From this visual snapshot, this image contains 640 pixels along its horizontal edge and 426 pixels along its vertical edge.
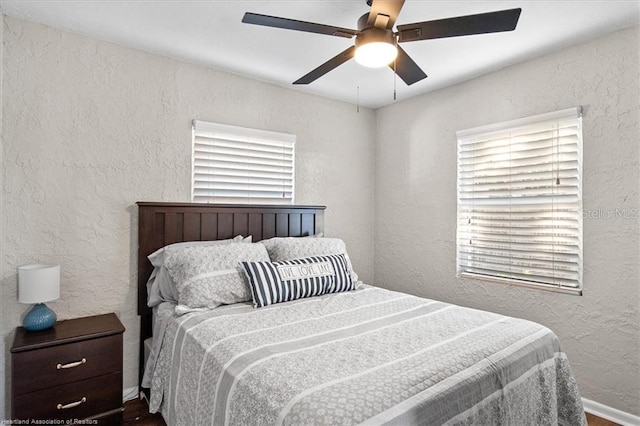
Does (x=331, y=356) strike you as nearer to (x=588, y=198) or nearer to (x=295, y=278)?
(x=295, y=278)

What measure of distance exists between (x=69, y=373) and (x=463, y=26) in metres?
2.73

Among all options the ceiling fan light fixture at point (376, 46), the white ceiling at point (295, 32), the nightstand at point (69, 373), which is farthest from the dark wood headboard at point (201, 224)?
the ceiling fan light fixture at point (376, 46)

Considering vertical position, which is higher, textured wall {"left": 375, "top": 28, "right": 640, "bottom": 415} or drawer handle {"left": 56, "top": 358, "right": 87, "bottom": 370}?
textured wall {"left": 375, "top": 28, "right": 640, "bottom": 415}

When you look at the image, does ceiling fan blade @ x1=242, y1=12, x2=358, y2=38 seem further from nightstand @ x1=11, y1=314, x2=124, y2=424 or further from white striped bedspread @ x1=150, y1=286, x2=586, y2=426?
nightstand @ x1=11, y1=314, x2=124, y2=424

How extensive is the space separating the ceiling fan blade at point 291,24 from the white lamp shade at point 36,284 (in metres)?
1.78

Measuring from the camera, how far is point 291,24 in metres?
1.65

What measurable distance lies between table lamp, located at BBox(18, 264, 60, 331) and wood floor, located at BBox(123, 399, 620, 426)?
2.53ft

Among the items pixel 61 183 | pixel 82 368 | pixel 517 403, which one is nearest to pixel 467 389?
pixel 517 403

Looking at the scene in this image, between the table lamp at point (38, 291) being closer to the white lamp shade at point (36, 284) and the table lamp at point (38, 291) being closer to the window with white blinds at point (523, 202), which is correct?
the white lamp shade at point (36, 284)

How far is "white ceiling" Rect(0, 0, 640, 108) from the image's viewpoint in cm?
198

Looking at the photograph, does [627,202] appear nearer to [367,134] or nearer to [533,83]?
[533,83]

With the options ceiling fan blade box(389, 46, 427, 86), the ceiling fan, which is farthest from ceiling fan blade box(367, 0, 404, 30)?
ceiling fan blade box(389, 46, 427, 86)

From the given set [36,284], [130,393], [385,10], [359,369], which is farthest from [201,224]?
[385,10]

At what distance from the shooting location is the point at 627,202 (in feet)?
7.21
